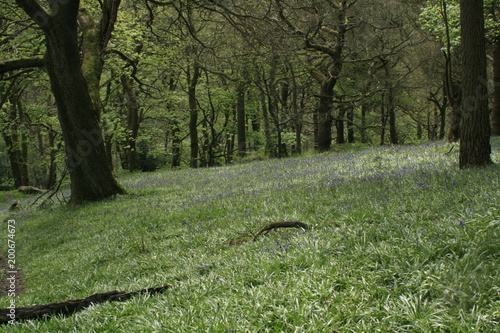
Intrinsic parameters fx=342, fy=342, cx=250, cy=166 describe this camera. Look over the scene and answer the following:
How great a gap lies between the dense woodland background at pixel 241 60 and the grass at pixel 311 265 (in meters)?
5.23

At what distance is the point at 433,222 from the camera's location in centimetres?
432

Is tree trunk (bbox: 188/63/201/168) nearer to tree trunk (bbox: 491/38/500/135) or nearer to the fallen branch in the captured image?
tree trunk (bbox: 491/38/500/135)

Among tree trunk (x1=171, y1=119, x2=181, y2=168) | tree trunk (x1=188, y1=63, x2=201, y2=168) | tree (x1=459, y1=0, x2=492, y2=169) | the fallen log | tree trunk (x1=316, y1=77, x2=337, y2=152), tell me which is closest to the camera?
the fallen log

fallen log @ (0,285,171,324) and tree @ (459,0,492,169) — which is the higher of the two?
tree @ (459,0,492,169)

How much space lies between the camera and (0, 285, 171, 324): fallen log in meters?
4.04

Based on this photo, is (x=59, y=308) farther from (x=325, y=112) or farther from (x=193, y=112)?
(x=193, y=112)

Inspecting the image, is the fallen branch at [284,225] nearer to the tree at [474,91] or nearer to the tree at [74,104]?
the tree at [474,91]

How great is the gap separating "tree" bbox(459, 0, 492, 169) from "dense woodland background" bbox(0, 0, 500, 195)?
215 cm

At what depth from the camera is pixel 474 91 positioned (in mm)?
7500

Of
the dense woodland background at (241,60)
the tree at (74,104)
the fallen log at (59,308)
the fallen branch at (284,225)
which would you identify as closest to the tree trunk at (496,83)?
the dense woodland background at (241,60)

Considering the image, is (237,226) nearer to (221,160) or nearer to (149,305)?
(149,305)

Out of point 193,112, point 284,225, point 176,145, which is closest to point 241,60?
point 193,112

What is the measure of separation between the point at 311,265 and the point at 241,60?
14.6 m

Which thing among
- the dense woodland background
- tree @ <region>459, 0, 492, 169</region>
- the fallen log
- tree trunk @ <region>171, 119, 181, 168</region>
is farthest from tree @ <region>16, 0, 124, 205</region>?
tree trunk @ <region>171, 119, 181, 168</region>
